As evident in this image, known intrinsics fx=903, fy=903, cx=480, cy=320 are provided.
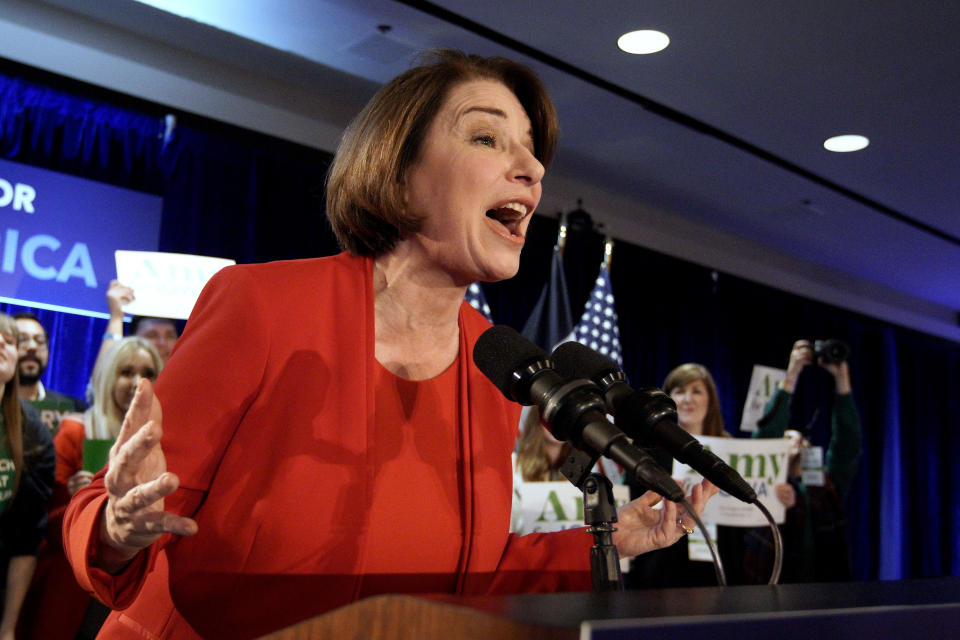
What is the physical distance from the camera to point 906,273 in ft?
29.4

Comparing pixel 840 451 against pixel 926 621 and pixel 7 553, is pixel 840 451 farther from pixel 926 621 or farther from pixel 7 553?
pixel 926 621

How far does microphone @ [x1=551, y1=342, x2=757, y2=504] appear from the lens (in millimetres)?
1014

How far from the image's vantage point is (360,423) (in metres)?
1.17

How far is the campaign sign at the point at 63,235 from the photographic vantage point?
165 inches

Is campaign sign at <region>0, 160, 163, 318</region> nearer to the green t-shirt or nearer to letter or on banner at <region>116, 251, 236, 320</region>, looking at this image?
letter or on banner at <region>116, 251, 236, 320</region>

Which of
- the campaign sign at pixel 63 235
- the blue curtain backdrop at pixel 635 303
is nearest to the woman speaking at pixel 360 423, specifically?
the blue curtain backdrop at pixel 635 303

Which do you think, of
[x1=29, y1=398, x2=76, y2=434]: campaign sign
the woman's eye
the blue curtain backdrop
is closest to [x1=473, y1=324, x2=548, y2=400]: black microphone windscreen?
the woman's eye

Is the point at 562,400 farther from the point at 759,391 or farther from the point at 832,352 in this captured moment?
the point at 759,391

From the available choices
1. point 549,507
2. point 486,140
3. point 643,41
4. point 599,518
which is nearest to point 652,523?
point 599,518

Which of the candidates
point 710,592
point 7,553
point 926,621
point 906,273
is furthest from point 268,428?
point 906,273

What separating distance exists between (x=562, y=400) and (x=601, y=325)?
5.19 m

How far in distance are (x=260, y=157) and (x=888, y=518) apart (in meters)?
7.98

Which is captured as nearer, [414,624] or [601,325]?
[414,624]

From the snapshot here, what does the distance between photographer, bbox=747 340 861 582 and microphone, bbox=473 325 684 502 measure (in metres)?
3.43
